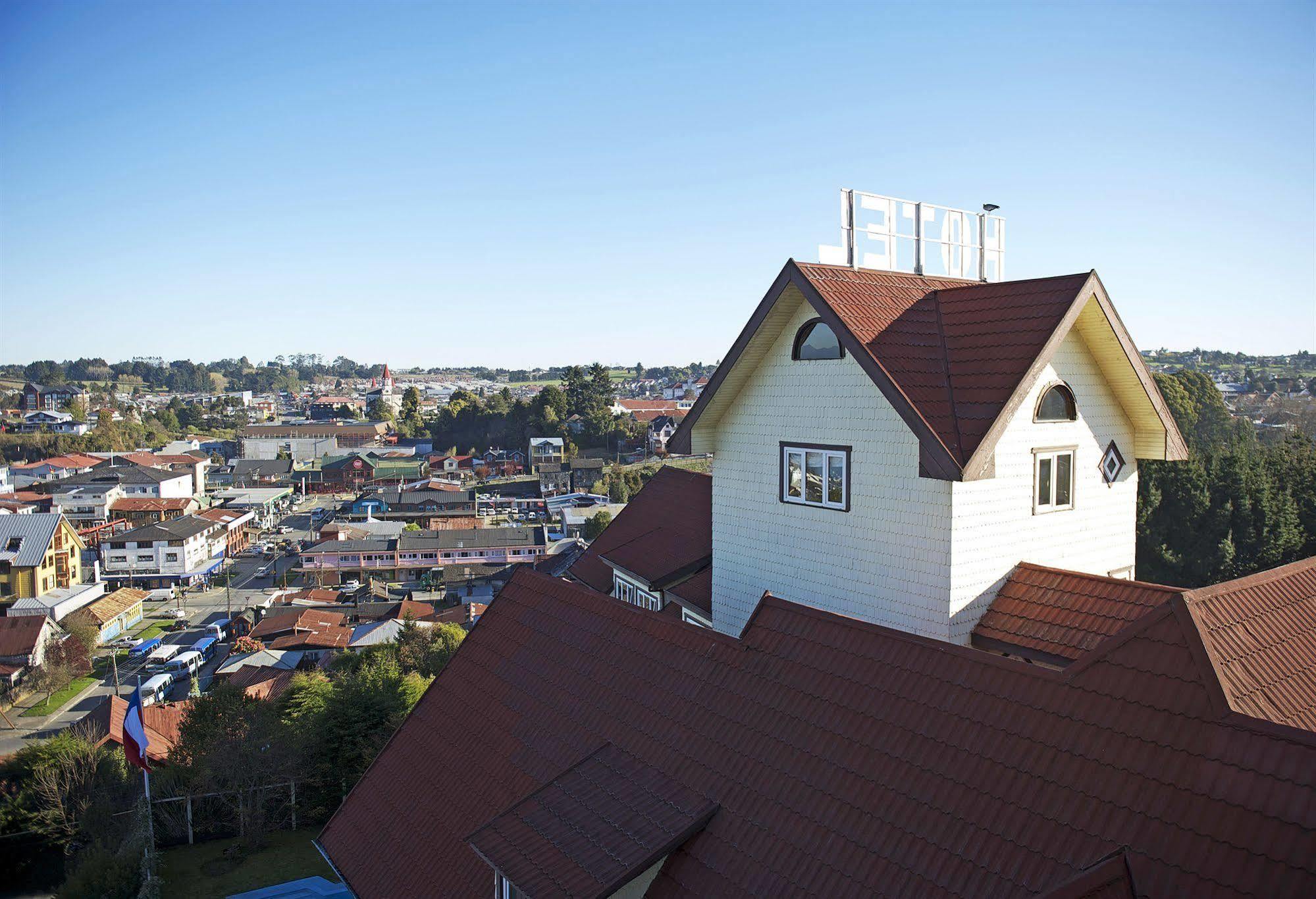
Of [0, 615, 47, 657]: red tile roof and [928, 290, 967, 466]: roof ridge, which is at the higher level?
[928, 290, 967, 466]: roof ridge

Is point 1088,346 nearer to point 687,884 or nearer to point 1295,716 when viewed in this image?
point 1295,716

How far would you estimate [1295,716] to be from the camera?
5137mm

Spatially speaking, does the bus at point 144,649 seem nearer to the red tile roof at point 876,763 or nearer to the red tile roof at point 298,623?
the red tile roof at point 298,623

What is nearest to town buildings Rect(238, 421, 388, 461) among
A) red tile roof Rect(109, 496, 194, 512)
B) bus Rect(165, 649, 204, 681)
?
red tile roof Rect(109, 496, 194, 512)

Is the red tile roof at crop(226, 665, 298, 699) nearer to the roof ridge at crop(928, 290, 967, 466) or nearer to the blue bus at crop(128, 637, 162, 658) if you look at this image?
the blue bus at crop(128, 637, 162, 658)

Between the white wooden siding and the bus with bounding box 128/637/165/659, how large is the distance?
157 feet

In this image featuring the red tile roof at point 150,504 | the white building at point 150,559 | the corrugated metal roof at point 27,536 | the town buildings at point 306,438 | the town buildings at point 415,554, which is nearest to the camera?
the corrugated metal roof at point 27,536

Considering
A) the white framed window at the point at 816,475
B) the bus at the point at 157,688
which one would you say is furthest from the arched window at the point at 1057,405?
the bus at the point at 157,688

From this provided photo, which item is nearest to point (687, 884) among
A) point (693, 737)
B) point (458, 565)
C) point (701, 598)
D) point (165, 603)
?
point (693, 737)

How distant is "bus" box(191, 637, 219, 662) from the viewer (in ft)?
147

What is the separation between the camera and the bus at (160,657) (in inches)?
1651

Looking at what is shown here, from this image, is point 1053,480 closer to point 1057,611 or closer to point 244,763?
point 1057,611

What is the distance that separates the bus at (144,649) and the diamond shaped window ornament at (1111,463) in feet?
159

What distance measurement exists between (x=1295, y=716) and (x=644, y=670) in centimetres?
488
